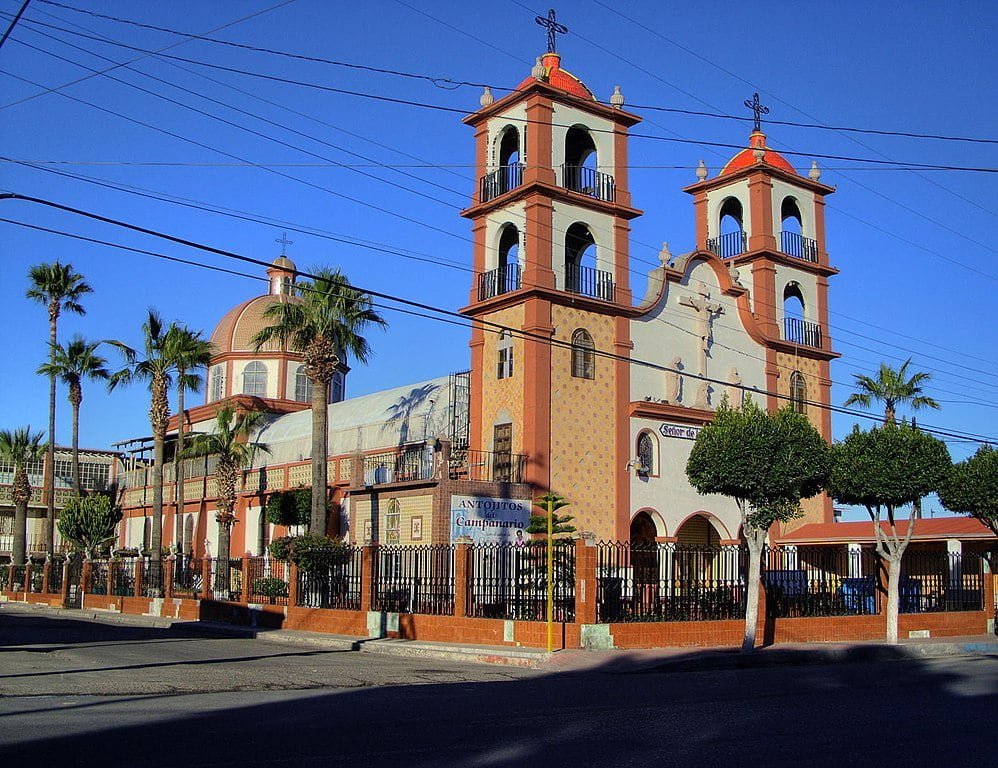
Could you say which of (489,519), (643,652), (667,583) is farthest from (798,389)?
(643,652)

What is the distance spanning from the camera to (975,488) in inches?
1094

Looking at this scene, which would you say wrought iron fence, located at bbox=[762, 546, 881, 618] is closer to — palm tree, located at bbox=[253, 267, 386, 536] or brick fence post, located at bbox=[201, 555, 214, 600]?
palm tree, located at bbox=[253, 267, 386, 536]

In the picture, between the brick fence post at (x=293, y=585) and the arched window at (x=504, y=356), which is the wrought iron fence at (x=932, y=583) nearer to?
the arched window at (x=504, y=356)

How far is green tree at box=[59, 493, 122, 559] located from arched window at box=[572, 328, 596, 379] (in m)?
22.5

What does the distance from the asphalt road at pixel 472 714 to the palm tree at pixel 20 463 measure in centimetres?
3241

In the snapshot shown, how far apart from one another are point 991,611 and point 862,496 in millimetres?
7814

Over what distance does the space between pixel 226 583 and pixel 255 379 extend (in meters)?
19.6

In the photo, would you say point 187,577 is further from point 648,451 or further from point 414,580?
point 648,451

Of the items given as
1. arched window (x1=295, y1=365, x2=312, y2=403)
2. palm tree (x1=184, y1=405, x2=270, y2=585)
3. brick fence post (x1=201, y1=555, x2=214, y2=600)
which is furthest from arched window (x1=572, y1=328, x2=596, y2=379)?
arched window (x1=295, y1=365, x2=312, y2=403)

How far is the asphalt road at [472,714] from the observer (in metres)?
9.41

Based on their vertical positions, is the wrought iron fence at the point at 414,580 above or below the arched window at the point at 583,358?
below

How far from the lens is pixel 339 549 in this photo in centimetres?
2823

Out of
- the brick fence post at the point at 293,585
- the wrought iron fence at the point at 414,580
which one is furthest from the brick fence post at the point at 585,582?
the brick fence post at the point at 293,585

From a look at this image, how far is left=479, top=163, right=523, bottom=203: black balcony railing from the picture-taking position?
34688mm
